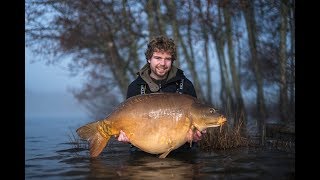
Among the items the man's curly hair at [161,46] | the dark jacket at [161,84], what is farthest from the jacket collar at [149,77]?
the man's curly hair at [161,46]

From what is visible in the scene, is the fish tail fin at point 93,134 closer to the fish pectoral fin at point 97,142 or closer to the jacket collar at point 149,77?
the fish pectoral fin at point 97,142

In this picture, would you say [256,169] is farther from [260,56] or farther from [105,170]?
[260,56]

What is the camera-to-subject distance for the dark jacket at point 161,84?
20.4 feet

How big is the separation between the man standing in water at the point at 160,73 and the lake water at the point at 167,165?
83 centimetres

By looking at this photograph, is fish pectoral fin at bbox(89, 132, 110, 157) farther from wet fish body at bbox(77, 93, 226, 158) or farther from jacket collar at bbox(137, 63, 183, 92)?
jacket collar at bbox(137, 63, 183, 92)

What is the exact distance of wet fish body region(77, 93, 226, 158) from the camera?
5.06 m

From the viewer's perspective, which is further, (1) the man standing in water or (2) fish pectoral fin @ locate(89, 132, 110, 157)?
(1) the man standing in water

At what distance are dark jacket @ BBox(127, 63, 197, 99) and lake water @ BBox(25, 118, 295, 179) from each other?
3.10ft

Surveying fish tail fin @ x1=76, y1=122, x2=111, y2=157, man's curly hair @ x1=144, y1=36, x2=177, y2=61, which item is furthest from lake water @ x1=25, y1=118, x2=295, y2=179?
man's curly hair @ x1=144, y1=36, x2=177, y2=61

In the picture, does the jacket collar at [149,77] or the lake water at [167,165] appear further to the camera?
the jacket collar at [149,77]

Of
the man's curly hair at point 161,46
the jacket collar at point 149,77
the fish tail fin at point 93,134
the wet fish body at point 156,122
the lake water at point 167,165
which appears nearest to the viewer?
the lake water at point 167,165

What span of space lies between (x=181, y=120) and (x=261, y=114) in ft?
43.6

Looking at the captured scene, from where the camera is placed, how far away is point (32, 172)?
196 inches
